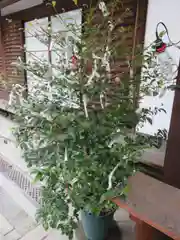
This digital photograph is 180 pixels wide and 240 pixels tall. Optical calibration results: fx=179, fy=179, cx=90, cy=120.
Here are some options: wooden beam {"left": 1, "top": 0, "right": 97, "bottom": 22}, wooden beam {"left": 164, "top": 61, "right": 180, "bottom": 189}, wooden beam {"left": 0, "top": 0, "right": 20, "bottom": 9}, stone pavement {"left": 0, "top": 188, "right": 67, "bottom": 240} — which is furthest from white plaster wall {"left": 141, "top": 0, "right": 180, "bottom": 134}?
wooden beam {"left": 0, "top": 0, "right": 20, "bottom": 9}

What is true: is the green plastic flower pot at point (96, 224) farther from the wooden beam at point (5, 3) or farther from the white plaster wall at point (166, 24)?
the wooden beam at point (5, 3)

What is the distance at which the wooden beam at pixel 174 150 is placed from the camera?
3.16 feet

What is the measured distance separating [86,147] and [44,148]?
17 centimetres

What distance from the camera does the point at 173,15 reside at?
1.16 m

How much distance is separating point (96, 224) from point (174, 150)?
1.97 feet

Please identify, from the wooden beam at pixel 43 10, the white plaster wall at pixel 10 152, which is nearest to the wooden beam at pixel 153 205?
the white plaster wall at pixel 10 152

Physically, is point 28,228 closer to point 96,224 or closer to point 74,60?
point 96,224

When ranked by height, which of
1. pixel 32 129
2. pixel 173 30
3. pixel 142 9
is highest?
pixel 142 9

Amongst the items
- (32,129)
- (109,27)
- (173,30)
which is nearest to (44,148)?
(32,129)

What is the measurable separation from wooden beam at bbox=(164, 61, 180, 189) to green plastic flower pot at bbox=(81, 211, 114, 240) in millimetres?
411

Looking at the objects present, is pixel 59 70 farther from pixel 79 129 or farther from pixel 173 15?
pixel 173 15

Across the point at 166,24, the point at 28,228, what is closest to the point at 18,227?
the point at 28,228

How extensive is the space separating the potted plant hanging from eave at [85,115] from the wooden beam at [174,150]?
0.32 metres

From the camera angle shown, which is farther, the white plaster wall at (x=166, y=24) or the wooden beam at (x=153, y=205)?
the white plaster wall at (x=166, y=24)
